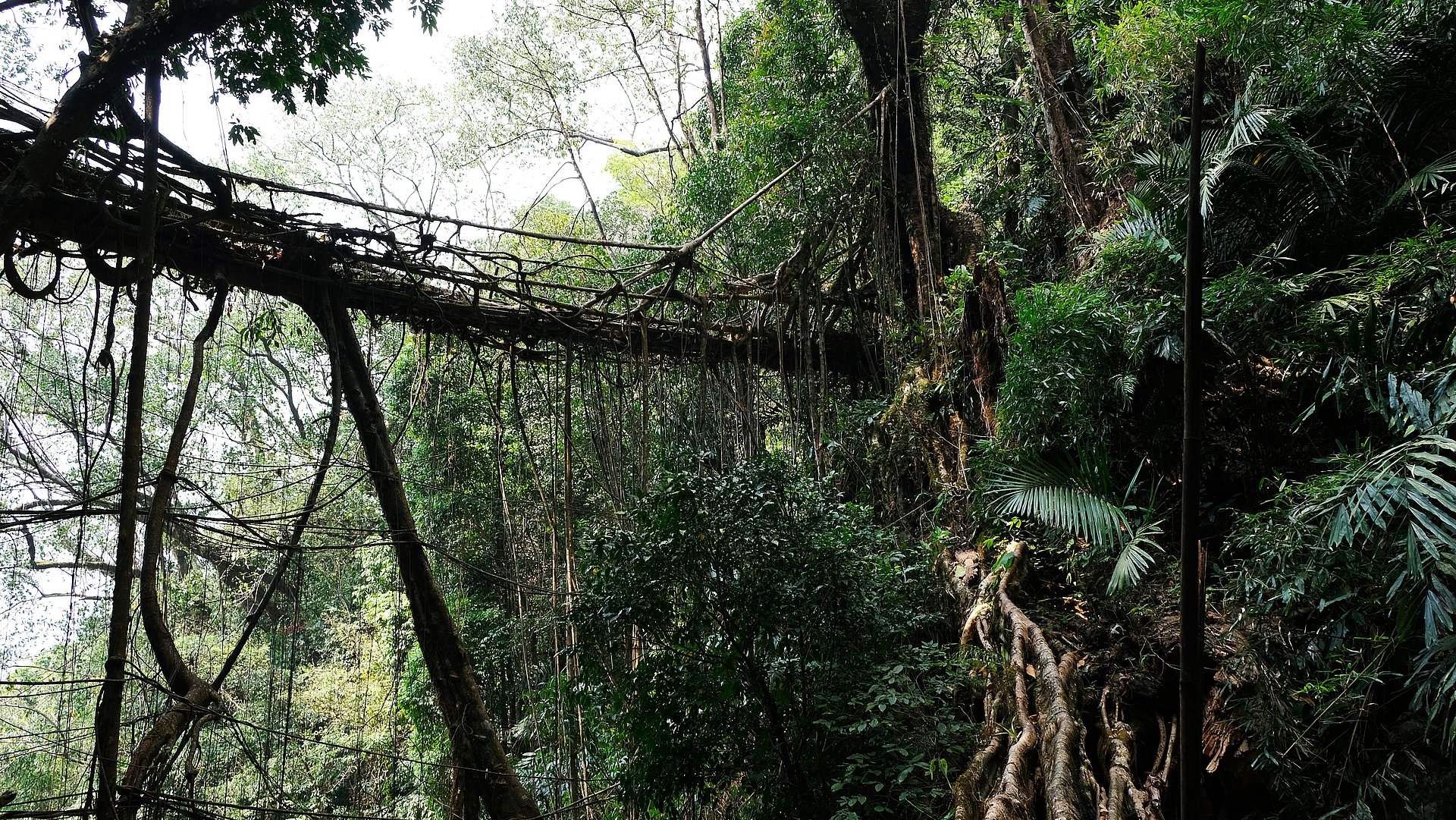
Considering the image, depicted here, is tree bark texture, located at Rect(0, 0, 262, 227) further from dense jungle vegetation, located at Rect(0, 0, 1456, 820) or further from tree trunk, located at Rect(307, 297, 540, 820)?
tree trunk, located at Rect(307, 297, 540, 820)

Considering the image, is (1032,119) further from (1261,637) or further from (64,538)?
(64,538)

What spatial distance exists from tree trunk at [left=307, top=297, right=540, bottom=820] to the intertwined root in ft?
6.02

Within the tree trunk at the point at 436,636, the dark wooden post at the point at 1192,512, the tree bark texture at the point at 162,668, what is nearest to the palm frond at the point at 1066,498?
the tree trunk at the point at 436,636

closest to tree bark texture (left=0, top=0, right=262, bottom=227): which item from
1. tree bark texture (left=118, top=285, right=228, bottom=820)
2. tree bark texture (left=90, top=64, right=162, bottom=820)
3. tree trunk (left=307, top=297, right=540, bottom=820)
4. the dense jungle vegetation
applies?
the dense jungle vegetation

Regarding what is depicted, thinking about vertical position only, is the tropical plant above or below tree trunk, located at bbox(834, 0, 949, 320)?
below

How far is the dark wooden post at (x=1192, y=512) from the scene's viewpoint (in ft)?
2.18

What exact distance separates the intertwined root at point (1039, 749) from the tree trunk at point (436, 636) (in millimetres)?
1834

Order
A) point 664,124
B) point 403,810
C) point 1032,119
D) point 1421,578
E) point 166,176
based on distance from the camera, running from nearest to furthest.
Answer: point 1421,578 < point 166,176 < point 1032,119 < point 403,810 < point 664,124

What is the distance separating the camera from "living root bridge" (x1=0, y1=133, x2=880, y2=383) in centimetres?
280

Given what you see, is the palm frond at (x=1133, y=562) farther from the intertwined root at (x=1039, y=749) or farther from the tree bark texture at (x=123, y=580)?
the tree bark texture at (x=123, y=580)

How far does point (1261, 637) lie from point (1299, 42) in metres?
2.44

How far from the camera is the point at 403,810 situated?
8648 millimetres

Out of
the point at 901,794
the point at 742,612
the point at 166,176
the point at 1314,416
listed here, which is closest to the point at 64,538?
the point at 166,176

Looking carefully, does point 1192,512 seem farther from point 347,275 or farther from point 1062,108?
point 1062,108
